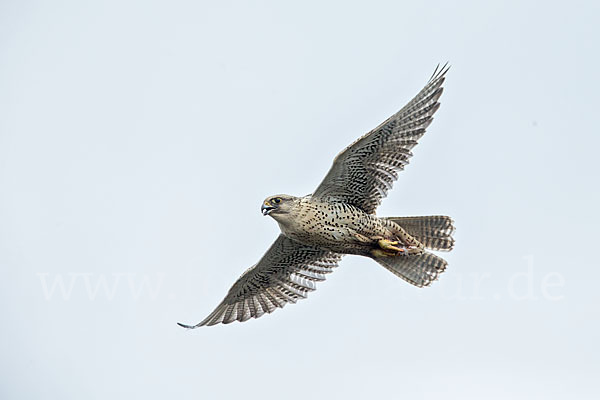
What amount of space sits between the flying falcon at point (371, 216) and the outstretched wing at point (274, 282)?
5 cm

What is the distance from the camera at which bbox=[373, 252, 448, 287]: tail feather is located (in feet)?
53.7

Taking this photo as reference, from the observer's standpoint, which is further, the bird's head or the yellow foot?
the yellow foot

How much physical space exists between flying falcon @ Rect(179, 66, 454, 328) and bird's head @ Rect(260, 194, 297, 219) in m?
0.02

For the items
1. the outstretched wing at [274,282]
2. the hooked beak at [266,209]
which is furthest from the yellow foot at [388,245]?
the hooked beak at [266,209]

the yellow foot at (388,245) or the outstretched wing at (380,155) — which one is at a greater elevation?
the outstretched wing at (380,155)

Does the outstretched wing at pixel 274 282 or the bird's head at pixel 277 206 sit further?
the outstretched wing at pixel 274 282

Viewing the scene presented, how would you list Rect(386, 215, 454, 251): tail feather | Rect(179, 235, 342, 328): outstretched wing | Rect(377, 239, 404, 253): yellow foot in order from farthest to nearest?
Rect(179, 235, 342, 328): outstretched wing → Rect(386, 215, 454, 251): tail feather → Rect(377, 239, 404, 253): yellow foot

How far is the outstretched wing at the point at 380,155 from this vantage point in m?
15.1

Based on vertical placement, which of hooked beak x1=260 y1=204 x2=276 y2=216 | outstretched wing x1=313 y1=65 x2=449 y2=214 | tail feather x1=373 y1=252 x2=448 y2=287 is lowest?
tail feather x1=373 y1=252 x2=448 y2=287

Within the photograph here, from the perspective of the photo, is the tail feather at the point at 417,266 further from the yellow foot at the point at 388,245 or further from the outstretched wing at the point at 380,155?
the outstretched wing at the point at 380,155

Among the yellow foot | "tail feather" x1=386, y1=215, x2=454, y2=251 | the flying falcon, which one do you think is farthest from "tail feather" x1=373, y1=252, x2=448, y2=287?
the yellow foot

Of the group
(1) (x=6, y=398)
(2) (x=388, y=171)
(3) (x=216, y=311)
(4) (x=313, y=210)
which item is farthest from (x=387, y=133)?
(1) (x=6, y=398)

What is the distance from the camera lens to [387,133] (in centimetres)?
1517

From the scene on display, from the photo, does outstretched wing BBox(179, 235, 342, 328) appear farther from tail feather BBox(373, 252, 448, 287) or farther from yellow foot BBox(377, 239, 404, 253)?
yellow foot BBox(377, 239, 404, 253)
